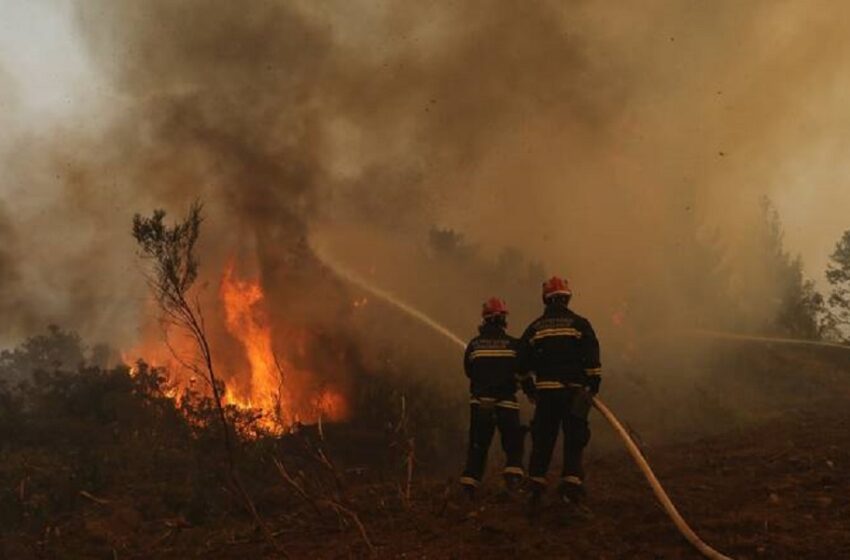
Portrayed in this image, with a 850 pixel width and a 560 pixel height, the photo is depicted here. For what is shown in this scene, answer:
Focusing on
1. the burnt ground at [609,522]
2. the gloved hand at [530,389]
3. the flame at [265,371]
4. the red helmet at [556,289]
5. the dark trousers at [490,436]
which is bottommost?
the burnt ground at [609,522]

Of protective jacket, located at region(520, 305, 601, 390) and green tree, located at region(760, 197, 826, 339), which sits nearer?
protective jacket, located at region(520, 305, 601, 390)

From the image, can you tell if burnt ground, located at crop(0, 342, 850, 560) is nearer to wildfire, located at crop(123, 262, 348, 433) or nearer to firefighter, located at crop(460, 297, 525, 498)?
firefighter, located at crop(460, 297, 525, 498)

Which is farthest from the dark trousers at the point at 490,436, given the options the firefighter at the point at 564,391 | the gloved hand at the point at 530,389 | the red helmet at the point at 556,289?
the red helmet at the point at 556,289

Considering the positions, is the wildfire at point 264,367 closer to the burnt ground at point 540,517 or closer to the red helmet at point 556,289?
the burnt ground at point 540,517

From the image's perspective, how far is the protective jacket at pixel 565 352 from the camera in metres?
6.82

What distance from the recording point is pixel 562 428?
6.55 m

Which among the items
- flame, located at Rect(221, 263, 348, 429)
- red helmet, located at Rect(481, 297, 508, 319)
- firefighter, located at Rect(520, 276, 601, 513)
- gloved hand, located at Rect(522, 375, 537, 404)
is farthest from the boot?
flame, located at Rect(221, 263, 348, 429)

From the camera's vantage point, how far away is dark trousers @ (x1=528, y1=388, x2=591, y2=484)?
6609mm

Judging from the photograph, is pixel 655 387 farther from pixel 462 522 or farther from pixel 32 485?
pixel 32 485

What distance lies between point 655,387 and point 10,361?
3857cm

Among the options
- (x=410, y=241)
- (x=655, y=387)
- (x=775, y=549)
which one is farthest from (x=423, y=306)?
(x=775, y=549)

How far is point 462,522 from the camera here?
6797 mm

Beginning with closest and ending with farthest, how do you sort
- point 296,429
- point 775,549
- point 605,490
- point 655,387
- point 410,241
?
point 775,549 < point 605,490 < point 296,429 < point 655,387 < point 410,241

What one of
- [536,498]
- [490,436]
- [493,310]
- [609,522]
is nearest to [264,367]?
[493,310]
